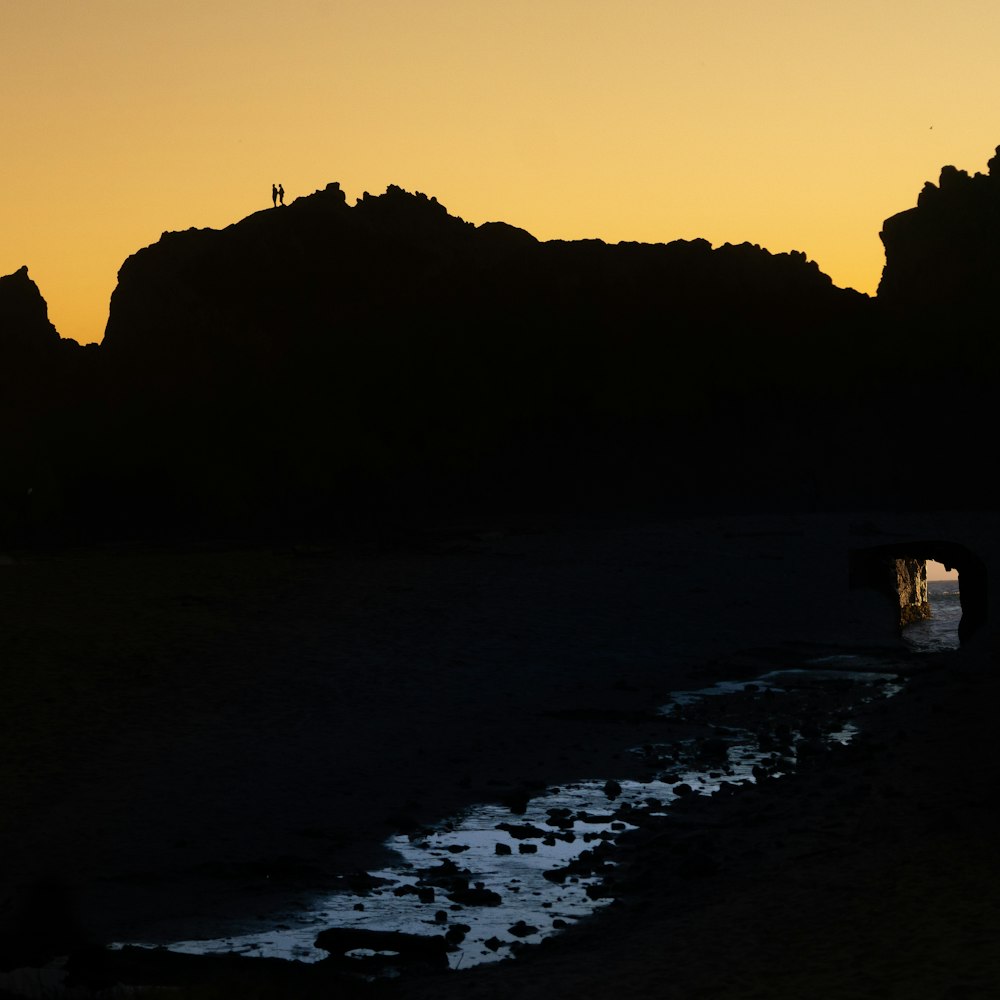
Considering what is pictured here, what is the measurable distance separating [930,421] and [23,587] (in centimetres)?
7892

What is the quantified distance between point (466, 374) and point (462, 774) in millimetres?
83797

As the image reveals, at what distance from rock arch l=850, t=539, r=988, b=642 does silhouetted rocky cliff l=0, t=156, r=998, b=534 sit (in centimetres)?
4568

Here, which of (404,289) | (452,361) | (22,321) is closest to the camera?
(452,361)

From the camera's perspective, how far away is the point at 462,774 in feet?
55.9

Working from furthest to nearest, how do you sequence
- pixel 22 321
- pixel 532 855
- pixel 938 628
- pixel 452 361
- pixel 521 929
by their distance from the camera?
pixel 22 321 → pixel 452 361 → pixel 938 628 → pixel 532 855 → pixel 521 929

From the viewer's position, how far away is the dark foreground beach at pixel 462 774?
10.1 metres

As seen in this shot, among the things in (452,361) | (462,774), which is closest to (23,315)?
(452,361)

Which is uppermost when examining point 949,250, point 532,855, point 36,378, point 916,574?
point 949,250

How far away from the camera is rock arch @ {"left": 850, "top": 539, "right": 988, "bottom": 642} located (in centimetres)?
2938

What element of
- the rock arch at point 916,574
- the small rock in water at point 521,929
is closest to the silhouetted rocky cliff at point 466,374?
the rock arch at point 916,574

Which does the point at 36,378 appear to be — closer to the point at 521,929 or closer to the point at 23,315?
the point at 23,315

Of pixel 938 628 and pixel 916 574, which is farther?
pixel 916 574

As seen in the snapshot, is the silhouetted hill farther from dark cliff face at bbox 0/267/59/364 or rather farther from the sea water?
the sea water

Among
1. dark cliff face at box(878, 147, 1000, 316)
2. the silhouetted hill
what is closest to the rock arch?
the silhouetted hill
